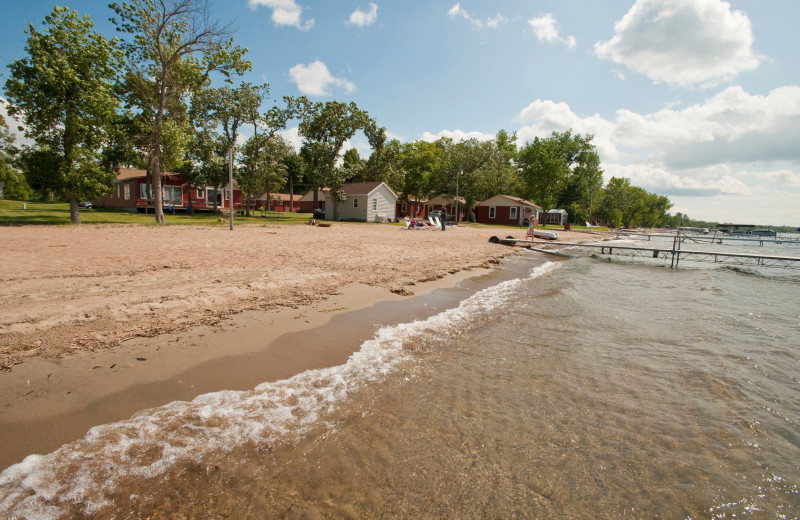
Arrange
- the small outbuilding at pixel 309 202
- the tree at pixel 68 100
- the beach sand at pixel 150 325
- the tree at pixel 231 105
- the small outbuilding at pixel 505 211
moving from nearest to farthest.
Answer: the beach sand at pixel 150 325, the tree at pixel 68 100, the tree at pixel 231 105, the small outbuilding at pixel 505 211, the small outbuilding at pixel 309 202

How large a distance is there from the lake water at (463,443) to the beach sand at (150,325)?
46 cm

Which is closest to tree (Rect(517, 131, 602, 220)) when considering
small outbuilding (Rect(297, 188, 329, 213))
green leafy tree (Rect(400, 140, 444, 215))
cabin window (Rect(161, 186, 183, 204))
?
green leafy tree (Rect(400, 140, 444, 215))

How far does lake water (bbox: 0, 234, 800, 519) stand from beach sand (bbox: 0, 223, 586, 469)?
0.46 metres

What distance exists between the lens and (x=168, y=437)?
3154mm

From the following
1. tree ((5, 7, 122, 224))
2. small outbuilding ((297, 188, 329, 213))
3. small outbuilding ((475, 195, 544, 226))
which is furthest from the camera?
small outbuilding ((297, 188, 329, 213))

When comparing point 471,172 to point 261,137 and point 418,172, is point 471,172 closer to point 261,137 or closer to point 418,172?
point 418,172

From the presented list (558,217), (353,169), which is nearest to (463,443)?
(353,169)

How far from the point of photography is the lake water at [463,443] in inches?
103

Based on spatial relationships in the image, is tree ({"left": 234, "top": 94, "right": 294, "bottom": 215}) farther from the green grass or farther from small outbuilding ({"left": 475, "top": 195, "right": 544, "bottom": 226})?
small outbuilding ({"left": 475, "top": 195, "right": 544, "bottom": 226})

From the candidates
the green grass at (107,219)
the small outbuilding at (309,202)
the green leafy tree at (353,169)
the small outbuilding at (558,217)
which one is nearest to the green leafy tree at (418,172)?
the green leafy tree at (353,169)

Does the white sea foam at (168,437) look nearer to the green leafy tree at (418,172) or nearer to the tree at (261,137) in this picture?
the tree at (261,137)

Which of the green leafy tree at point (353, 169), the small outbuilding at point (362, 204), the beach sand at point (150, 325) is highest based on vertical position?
the green leafy tree at point (353, 169)

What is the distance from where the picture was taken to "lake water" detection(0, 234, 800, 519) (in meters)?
2.61

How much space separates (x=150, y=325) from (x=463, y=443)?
483 centimetres
